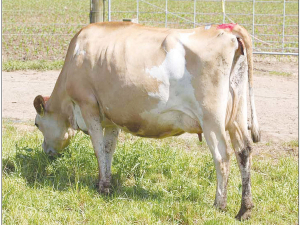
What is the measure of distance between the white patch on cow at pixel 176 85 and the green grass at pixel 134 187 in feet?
3.04

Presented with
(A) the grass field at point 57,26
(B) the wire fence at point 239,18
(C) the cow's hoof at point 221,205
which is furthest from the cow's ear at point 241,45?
(A) the grass field at point 57,26

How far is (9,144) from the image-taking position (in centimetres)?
729

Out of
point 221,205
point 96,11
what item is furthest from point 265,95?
point 221,205

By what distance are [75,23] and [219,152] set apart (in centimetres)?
1493

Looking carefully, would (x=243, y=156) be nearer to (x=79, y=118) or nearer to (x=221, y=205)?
(x=221, y=205)

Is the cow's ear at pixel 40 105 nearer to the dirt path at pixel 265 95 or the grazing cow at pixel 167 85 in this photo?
the grazing cow at pixel 167 85

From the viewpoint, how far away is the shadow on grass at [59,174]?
6.11 meters

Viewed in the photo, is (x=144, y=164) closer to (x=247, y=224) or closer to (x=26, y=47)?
(x=247, y=224)

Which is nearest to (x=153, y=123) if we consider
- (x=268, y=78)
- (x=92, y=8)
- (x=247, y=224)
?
(x=247, y=224)

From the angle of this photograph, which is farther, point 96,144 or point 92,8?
point 92,8

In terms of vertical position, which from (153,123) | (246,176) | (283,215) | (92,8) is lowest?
(283,215)

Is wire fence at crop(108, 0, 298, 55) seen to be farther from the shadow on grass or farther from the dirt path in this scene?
the shadow on grass

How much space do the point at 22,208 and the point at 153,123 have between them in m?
1.50

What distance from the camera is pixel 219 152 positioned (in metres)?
5.45
